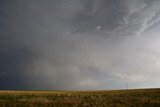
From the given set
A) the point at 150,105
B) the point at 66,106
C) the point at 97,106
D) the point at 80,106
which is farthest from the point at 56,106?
the point at 150,105

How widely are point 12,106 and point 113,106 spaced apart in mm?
12938

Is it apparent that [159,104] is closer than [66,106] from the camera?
No

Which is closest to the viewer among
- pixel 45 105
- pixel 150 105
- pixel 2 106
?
pixel 2 106

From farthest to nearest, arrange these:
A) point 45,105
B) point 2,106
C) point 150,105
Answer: point 150,105
point 45,105
point 2,106

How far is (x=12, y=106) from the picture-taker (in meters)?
27.9

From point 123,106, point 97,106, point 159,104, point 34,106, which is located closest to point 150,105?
point 159,104

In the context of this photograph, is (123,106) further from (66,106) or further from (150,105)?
(66,106)

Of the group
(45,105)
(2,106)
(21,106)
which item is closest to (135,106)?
(45,105)

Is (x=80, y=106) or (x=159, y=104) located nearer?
(x=80, y=106)

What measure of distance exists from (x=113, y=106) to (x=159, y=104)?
22.4 feet

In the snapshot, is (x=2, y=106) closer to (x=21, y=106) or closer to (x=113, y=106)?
(x=21, y=106)

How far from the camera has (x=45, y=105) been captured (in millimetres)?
29391

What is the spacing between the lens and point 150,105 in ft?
103

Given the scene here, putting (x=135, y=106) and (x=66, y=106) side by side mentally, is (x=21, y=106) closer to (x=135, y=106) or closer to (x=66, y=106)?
(x=66, y=106)
